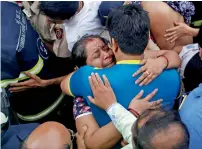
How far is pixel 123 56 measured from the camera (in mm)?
2158

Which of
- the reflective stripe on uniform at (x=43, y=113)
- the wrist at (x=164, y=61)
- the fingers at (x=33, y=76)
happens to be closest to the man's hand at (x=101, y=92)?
the wrist at (x=164, y=61)

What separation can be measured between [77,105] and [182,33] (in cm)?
96

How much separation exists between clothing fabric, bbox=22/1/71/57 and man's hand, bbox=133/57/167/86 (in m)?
0.89

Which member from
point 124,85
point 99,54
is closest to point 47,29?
point 99,54

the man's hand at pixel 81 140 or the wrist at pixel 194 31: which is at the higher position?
the wrist at pixel 194 31

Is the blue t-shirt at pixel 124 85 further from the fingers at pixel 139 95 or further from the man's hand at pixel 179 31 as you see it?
the man's hand at pixel 179 31

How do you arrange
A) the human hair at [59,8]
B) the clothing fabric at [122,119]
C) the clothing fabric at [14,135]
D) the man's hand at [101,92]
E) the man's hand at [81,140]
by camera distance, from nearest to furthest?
the clothing fabric at [122,119] < the man's hand at [101,92] < the man's hand at [81,140] < the clothing fabric at [14,135] < the human hair at [59,8]

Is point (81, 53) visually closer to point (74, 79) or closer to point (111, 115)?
point (74, 79)

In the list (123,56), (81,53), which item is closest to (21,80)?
(81,53)

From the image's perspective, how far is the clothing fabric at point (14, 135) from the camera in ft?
7.55

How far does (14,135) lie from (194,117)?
1064 mm

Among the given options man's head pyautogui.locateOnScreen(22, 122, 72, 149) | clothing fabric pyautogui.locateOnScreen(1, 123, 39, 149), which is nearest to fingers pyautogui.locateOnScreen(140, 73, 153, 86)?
man's head pyautogui.locateOnScreen(22, 122, 72, 149)

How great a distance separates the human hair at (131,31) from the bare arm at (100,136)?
425mm

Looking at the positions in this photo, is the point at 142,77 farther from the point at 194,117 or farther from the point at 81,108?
the point at 81,108
